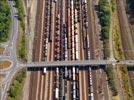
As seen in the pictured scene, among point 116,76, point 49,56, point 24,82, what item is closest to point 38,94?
point 24,82

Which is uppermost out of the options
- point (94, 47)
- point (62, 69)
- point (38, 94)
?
point (94, 47)

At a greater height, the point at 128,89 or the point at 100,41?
the point at 100,41

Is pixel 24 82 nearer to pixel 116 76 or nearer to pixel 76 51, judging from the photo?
pixel 76 51

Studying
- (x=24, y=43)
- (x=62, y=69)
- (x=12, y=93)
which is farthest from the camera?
(x=24, y=43)

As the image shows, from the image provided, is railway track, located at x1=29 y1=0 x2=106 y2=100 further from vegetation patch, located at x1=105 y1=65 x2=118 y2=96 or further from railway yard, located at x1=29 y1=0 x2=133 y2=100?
vegetation patch, located at x1=105 y1=65 x2=118 y2=96

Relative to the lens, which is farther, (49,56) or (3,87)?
(49,56)

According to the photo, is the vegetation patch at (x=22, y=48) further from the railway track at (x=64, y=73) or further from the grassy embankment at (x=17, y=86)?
the grassy embankment at (x=17, y=86)

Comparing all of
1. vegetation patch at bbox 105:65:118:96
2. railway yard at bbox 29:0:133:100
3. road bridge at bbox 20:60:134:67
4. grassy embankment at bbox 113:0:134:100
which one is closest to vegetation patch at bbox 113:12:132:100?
grassy embankment at bbox 113:0:134:100

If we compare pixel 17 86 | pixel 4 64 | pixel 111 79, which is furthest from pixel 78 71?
pixel 4 64

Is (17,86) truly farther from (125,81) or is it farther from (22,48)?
(125,81)

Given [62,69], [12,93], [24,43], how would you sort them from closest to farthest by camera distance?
[12,93] → [62,69] → [24,43]
